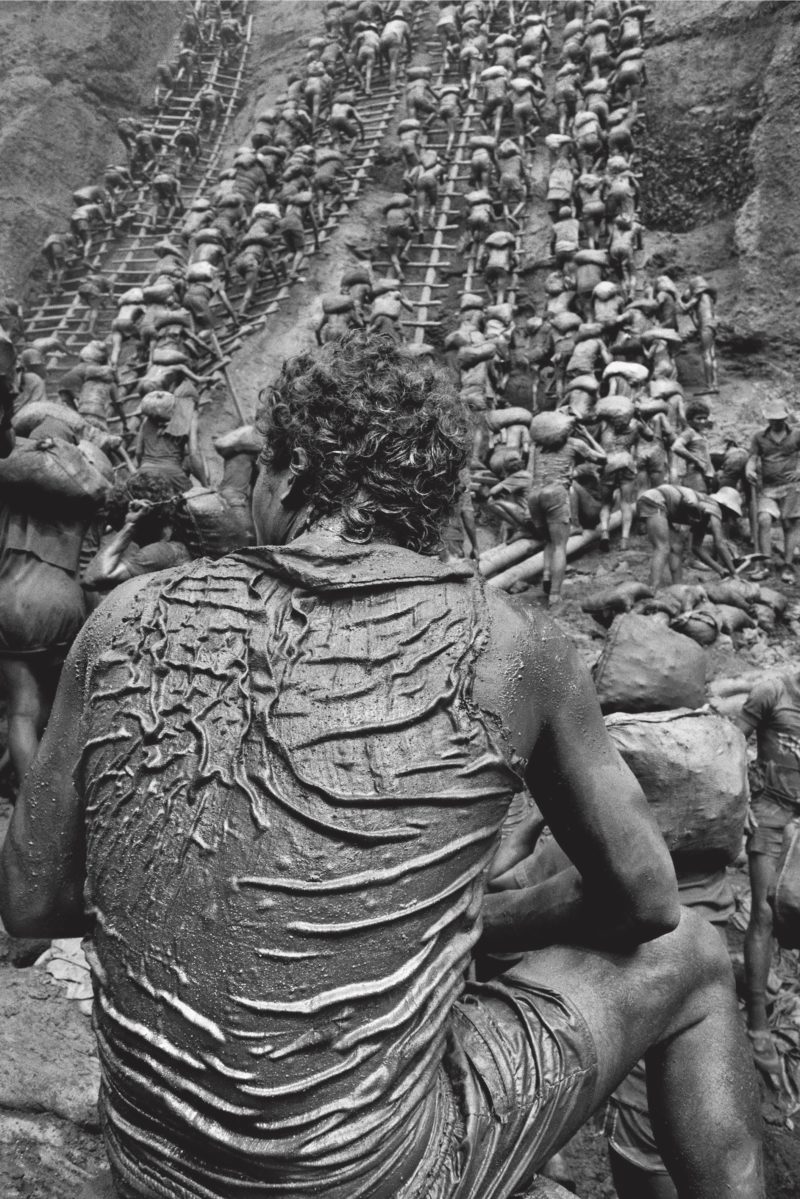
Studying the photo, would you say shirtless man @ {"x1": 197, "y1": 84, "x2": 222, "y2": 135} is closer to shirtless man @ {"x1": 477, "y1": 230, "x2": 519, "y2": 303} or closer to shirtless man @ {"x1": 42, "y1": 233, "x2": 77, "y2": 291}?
shirtless man @ {"x1": 42, "y1": 233, "x2": 77, "y2": 291}

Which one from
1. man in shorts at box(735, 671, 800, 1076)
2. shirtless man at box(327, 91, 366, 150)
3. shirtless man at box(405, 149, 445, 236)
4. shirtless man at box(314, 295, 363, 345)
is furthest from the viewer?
shirtless man at box(327, 91, 366, 150)

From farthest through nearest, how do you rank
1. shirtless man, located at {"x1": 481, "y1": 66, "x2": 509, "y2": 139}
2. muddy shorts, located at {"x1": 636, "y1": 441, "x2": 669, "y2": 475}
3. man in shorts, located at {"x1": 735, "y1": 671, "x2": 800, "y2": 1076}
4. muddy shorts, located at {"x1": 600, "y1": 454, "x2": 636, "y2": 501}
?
shirtless man, located at {"x1": 481, "y1": 66, "x2": 509, "y2": 139} → muddy shorts, located at {"x1": 636, "y1": 441, "x2": 669, "y2": 475} → muddy shorts, located at {"x1": 600, "y1": 454, "x2": 636, "y2": 501} → man in shorts, located at {"x1": 735, "y1": 671, "x2": 800, "y2": 1076}

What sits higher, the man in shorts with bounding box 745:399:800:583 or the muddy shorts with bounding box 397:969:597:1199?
the muddy shorts with bounding box 397:969:597:1199

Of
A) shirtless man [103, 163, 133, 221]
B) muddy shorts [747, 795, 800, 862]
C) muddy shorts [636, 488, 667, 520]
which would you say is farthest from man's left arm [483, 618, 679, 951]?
shirtless man [103, 163, 133, 221]

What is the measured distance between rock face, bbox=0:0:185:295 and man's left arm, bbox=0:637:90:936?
2135cm

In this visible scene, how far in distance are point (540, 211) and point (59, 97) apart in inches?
549

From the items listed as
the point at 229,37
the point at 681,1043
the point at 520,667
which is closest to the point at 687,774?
the point at 681,1043

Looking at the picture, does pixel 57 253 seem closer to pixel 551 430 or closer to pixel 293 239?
pixel 293 239

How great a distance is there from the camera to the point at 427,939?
128 centimetres

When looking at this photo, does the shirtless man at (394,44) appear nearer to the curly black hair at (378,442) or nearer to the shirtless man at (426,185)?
the shirtless man at (426,185)

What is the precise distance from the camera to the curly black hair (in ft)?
5.21

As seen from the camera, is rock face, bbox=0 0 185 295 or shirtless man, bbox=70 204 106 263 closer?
shirtless man, bbox=70 204 106 263

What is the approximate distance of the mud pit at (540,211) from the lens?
2.77m

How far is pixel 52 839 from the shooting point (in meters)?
1.52
